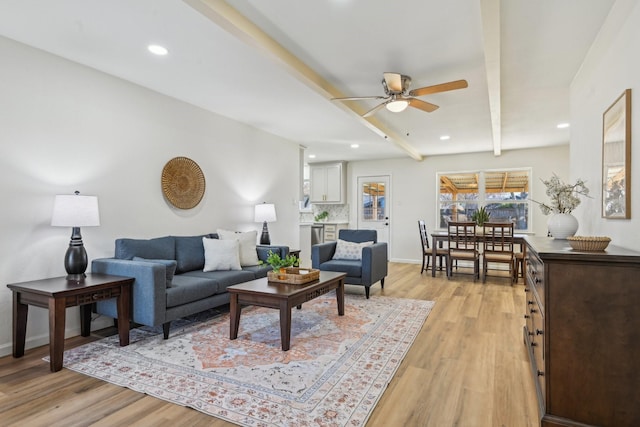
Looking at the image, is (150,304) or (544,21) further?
(150,304)

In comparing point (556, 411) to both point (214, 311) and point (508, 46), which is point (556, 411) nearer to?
point (508, 46)

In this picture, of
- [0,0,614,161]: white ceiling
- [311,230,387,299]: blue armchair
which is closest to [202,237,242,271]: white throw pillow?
[311,230,387,299]: blue armchair

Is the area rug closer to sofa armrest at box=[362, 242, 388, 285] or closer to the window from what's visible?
sofa armrest at box=[362, 242, 388, 285]

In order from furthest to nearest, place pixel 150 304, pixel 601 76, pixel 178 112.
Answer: pixel 178 112 → pixel 150 304 → pixel 601 76

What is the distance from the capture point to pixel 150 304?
2.84 metres

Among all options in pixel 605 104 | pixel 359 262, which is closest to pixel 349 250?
pixel 359 262

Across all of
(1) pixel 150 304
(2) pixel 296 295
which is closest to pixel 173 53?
(1) pixel 150 304

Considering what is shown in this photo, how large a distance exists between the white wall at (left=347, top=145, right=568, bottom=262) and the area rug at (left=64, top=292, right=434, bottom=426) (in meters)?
4.42

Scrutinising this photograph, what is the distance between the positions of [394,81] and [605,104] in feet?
5.17

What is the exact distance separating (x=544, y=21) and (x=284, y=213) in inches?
176

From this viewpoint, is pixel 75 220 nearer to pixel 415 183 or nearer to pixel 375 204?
pixel 375 204

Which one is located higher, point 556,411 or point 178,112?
point 178,112

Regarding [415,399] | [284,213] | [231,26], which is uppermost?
[231,26]

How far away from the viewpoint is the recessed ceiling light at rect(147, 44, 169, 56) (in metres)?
2.81
